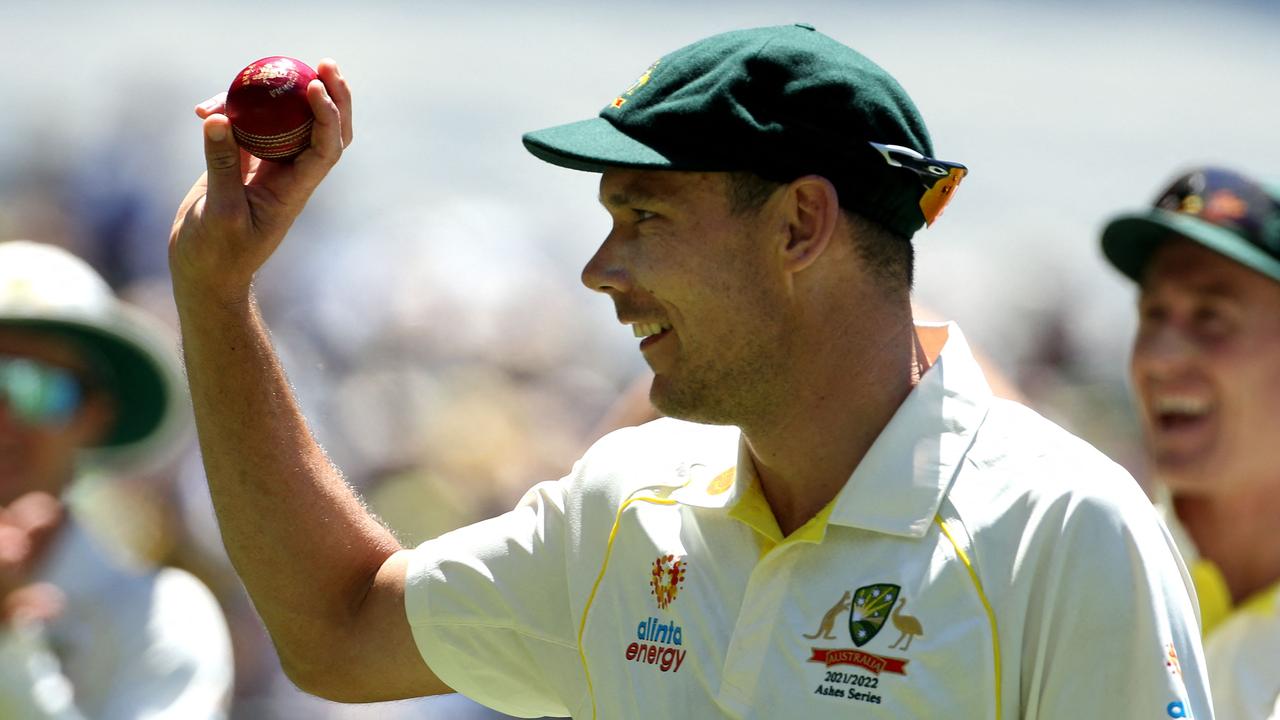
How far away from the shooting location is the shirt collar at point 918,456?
243 cm

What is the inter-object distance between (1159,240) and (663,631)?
7.23ft

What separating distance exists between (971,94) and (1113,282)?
330cm

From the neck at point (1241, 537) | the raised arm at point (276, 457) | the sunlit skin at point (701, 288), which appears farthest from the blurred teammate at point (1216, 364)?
the raised arm at point (276, 457)

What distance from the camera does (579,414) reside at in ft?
29.3

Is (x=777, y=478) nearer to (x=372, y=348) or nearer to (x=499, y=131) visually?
(x=372, y=348)

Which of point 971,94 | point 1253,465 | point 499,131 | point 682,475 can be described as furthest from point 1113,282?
point 682,475

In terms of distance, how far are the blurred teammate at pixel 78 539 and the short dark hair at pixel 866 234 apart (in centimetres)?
234

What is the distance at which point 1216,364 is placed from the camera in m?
4.16

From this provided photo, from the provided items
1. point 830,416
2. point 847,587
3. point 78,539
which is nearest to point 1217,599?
point 830,416

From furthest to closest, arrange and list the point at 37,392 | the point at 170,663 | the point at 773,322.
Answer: the point at 37,392 < the point at 170,663 < the point at 773,322

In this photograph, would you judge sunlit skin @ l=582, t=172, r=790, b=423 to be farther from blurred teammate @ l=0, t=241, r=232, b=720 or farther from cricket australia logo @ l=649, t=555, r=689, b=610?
blurred teammate @ l=0, t=241, r=232, b=720

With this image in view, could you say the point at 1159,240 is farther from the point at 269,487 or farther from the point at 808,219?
the point at 269,487

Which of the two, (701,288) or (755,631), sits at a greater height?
(701,288)

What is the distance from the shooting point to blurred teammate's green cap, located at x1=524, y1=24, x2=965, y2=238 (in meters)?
2.54
